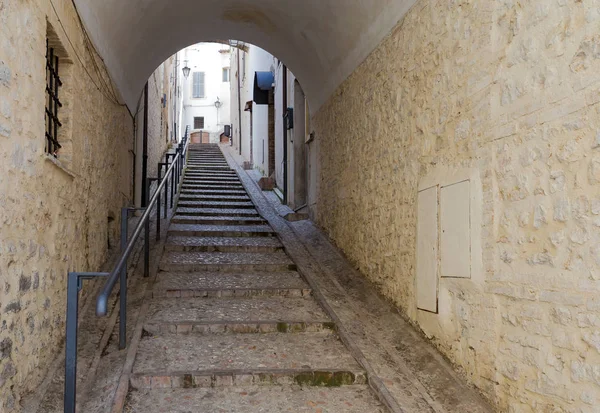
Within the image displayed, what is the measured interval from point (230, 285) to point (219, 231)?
2095 mm

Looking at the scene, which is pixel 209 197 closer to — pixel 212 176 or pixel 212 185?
pixel 212 185

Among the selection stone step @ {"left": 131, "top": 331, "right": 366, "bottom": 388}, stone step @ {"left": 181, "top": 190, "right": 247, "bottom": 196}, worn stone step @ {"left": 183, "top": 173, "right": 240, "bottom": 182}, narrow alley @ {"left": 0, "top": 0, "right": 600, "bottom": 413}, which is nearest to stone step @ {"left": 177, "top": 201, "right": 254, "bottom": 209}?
stone step @ {"left": 181, "top": 190, "right": 247, "bottom": 196}

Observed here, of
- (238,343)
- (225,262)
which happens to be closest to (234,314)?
(238,343)

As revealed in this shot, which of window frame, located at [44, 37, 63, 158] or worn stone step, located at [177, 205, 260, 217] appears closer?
window frame, located at [44, 37, 63, 158]

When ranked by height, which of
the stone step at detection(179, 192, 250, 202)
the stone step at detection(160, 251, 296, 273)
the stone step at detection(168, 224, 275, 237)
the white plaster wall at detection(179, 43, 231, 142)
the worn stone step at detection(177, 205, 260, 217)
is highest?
the white plaster wall at detection(179, 43, 231, 142)

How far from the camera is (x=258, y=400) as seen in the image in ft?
10.1

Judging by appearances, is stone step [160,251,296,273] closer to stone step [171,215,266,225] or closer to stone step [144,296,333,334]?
stone step [144,296,333,334]

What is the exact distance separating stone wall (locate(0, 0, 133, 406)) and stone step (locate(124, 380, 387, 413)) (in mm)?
636

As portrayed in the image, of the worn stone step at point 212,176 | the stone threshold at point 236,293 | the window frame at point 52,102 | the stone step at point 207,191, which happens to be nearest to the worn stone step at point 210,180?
the worn stone step at point 212,176

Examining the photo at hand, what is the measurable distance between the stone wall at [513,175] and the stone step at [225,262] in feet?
5.74

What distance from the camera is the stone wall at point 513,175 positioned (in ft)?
7.19

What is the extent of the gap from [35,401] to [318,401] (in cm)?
152

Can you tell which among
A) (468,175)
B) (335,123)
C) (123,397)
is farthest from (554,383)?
(335,123)

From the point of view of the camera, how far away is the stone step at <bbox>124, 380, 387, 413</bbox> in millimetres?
2957
